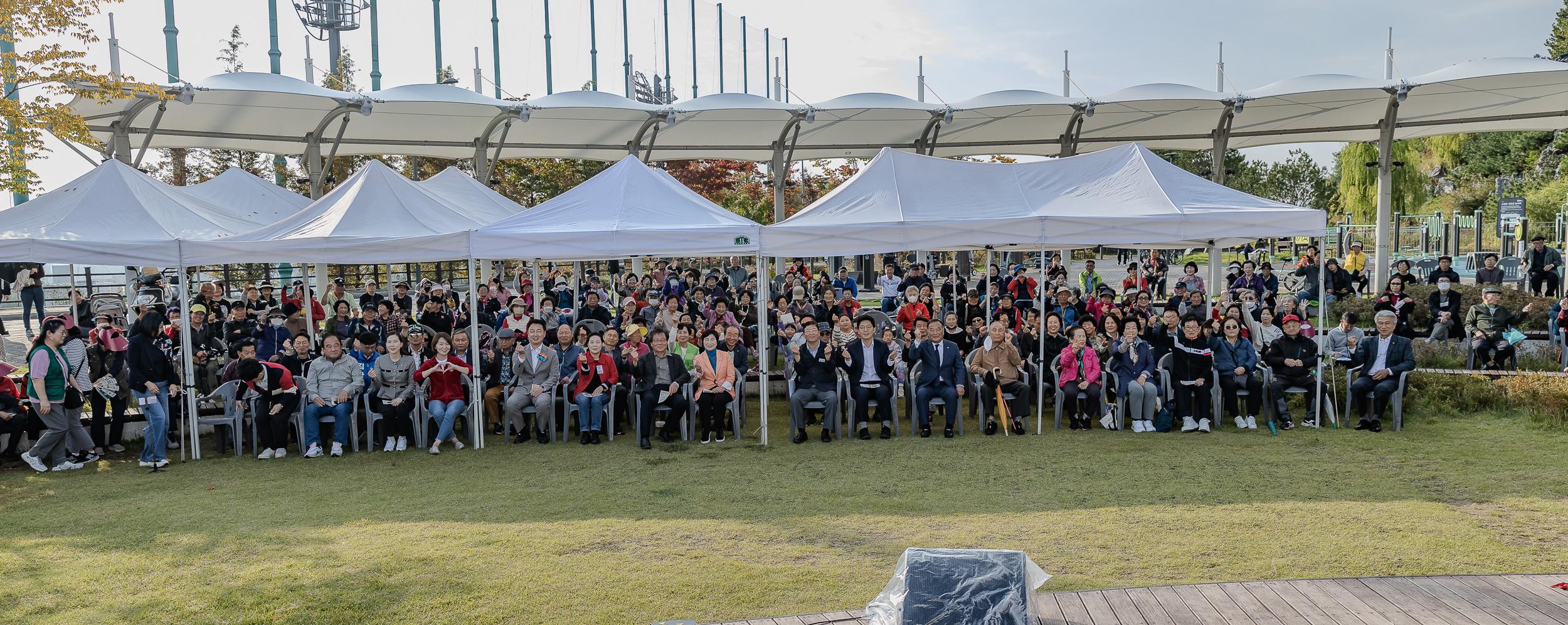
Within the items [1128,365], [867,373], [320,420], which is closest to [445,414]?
[320,420]

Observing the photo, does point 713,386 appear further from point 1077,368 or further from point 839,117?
point 839,117

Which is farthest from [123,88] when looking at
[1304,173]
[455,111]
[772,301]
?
[1304,173]

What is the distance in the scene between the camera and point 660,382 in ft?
28.8

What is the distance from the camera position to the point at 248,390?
8.34 metres

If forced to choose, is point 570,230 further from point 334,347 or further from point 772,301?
point 772,301

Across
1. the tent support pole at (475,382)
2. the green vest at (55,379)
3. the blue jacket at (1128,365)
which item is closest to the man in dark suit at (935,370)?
the blue jacket at (1128,365)

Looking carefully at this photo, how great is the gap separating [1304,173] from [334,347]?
6157 centimetres

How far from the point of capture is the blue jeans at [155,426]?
7.82 m

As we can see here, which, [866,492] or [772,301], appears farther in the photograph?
[772,301]

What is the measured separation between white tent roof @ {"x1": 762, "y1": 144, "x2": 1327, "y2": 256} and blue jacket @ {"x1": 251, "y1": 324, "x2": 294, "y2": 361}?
561 centimetres

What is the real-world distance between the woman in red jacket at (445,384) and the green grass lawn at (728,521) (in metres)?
0.40

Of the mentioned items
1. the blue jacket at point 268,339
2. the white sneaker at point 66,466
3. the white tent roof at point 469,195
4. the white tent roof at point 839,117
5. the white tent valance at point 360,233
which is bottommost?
the white sneaker at point 66,466

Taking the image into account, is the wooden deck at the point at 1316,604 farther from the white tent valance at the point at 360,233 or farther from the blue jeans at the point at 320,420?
the white tent valance at the point at 360,233

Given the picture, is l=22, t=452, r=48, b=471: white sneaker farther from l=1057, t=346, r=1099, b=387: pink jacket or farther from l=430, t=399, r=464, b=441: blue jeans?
l=1057, t=346, r=1099, b=387: pink jacket
